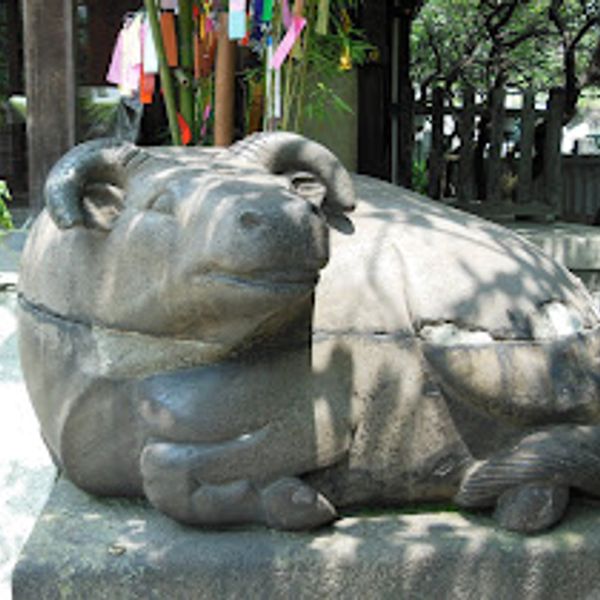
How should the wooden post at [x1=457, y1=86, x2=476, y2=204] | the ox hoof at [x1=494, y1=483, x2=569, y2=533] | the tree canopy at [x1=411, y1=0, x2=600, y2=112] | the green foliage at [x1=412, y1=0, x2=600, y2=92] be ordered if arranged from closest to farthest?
the ox hoof at [x1=494, y1=483, x2=569, y2=533] → the wooden post at [x1=457, y1=86, x2=476, y2=204] → the tree canopy at [x1=411, y1=0, x2=600, y2=112] → the green foliage at [x1=412, y1=0, x2=600, y2=92]

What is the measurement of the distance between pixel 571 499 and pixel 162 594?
100 cm

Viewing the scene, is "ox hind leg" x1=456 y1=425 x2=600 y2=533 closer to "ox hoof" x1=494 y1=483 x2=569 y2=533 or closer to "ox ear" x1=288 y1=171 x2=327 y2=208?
"ox hoof" x1=494 y1=483 x2=569 y2=533

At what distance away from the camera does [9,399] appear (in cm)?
442

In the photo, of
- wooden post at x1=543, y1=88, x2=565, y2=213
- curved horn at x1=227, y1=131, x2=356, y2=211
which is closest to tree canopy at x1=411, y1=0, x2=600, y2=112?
wooden post at x1=543, y1=88, x2=565, y2=213

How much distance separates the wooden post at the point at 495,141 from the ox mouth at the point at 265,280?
19.6ft

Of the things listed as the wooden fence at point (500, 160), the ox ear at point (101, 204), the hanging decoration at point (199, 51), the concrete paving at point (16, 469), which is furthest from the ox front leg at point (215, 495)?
the wooden fence at point (500, 160)

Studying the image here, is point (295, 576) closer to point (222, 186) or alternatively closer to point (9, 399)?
point (222, 186)

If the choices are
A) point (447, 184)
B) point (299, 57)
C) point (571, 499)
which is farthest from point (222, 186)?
point (447, 184)

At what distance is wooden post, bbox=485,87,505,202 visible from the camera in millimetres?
7625

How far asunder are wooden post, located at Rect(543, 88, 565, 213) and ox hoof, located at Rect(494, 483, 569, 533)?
5786 mm

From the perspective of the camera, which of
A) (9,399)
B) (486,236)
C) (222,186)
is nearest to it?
(222,186)

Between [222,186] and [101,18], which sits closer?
[222,186]

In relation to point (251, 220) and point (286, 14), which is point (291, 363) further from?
point (286, 14)

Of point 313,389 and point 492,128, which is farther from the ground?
point 492,128
